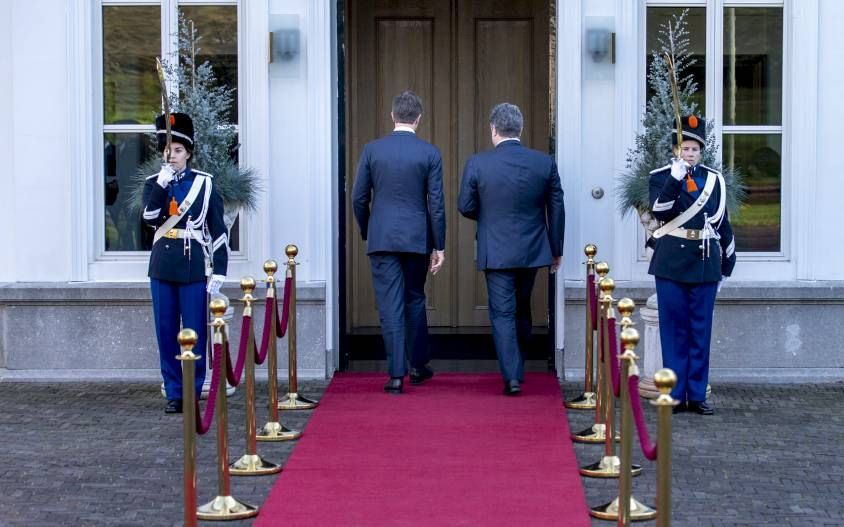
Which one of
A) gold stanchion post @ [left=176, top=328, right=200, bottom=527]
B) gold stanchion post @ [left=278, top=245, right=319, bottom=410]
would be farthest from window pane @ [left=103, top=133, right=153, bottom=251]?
gold stanchion post @ [left=176, top=328, right=200, bottom=527]

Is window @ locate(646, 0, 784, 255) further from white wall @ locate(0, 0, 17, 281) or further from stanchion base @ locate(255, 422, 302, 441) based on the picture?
white wall @ locate(0, 0, 17, 281)

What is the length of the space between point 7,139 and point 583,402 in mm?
4542

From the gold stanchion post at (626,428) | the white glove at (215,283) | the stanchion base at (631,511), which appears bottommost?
the stanchion base at (631,511)

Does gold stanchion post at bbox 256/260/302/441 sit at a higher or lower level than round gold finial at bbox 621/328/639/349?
lower

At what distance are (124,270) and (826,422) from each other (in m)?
4.98

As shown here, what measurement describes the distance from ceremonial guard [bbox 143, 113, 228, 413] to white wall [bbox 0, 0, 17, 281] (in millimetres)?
2000

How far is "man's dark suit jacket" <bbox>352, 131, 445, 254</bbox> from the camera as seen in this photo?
9906 millimetres

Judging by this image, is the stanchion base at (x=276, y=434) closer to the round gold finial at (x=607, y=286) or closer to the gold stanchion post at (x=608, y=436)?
the gold stanchion post at (x=608, y=436)

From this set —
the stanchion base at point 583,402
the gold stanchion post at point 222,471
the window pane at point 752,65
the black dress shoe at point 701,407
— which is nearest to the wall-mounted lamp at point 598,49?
the window pane at point 752,65

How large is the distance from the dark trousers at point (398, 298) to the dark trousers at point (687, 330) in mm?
1659

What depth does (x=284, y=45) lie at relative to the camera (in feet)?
35.2

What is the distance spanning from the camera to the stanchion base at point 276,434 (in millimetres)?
8648

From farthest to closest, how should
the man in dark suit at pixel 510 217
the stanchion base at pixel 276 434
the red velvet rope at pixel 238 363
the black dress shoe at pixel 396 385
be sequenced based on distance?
the black dress shoe at pixel 396 385
the man in dark suit at pixel 510 217
the stanchion base at pixel 276 434
the red velvet rope at pixel 238 363

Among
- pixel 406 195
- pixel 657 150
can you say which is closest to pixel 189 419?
pixel 406 195
